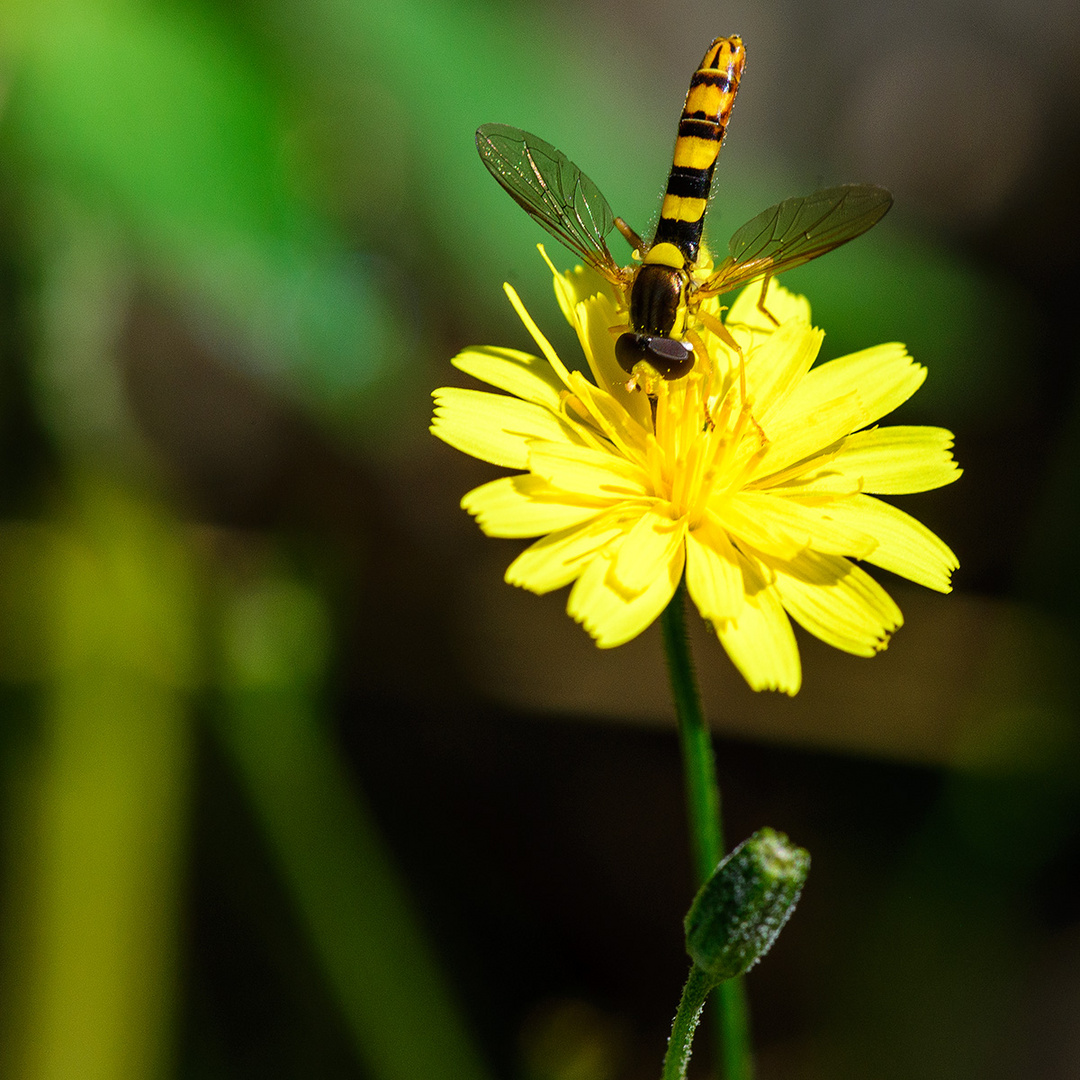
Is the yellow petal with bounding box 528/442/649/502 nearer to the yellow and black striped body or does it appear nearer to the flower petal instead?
the yellow and black striped body

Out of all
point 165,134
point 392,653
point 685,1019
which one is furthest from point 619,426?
point 392,653

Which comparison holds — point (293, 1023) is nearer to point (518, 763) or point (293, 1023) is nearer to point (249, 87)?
point (518, 763)

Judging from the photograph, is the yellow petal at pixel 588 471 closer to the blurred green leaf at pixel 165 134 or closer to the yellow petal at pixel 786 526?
the yellow petal at pixel 786 526

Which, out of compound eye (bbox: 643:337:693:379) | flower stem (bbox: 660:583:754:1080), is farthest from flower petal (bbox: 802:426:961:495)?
flower stem (bbox: 660:583:754:1080)

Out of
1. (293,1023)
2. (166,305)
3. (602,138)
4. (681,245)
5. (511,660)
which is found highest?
(602,138)

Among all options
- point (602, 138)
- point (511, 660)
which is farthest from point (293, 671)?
point (602, 138)

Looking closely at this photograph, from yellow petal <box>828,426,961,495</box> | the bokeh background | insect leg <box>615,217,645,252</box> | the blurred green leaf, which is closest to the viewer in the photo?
yellow petal <box>828,426,961,495</box>
